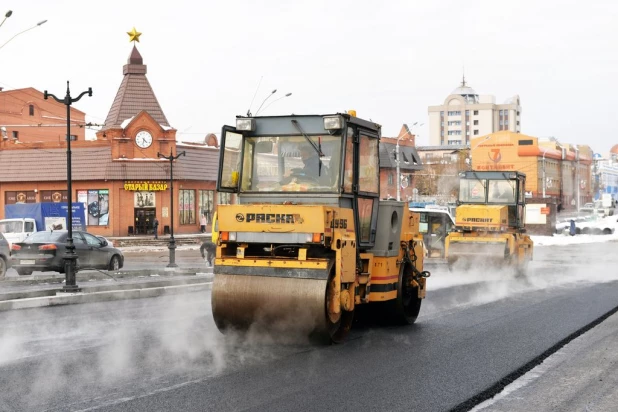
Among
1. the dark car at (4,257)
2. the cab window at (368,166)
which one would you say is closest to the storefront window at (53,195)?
the dark car at (4,257)

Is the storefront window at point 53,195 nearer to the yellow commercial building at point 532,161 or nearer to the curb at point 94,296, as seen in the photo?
the curb at point 94,296

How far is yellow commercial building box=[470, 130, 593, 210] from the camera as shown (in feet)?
310

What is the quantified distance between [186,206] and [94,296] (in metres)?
39.9

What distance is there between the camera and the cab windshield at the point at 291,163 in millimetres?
10070

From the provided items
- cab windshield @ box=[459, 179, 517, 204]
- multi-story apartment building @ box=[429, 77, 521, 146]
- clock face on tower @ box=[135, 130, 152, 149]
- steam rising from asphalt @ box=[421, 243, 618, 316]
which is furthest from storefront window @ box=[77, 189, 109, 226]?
multi-story apartment building @ box=[429, 77, 521, 146]

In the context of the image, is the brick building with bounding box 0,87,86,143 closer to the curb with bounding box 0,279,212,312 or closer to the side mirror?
the curb with bounding box 0,279,212,312

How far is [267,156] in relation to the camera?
10445mm

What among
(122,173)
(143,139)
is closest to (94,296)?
(122,173)

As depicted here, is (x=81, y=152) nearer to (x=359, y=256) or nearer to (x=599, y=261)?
(x=599, y=261)

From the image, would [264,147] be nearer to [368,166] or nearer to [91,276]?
[368,166]

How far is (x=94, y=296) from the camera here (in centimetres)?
1648

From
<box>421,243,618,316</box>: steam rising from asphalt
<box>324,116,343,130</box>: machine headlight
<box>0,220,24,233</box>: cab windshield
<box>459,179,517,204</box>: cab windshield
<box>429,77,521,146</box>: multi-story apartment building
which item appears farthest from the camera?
<box>429,77,521,146</box>: multi-story apartment building

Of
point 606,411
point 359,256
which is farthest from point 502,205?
point 606,411

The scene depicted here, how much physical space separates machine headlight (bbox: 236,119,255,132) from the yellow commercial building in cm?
8091
